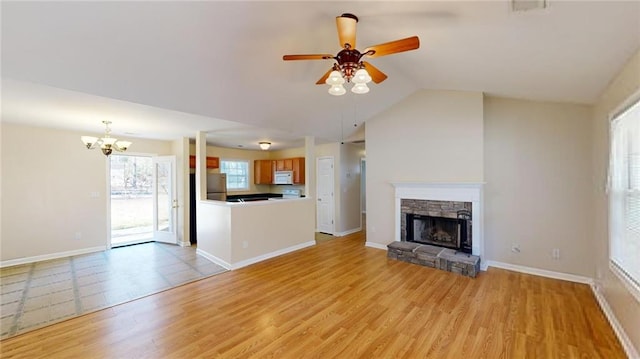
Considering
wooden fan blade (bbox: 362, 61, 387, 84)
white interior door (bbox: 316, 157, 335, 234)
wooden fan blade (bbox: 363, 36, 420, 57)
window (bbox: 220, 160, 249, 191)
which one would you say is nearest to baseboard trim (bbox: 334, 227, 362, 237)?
white interior door (bbox: 316, 157, 335, 234)

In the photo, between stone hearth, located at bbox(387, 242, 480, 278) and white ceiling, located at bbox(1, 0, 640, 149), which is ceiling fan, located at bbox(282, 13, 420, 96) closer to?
white ceiling, located at bbox(1, 0, 640, 149)

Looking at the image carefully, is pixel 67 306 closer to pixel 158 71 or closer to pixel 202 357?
pixel 202 357

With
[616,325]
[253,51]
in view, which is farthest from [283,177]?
[616,325]

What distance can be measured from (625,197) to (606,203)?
1.84ft

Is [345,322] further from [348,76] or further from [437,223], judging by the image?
[437,223]

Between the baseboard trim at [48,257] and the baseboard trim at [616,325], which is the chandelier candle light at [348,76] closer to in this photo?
the baseboard trim at [616,325]

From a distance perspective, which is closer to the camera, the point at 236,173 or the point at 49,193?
the point at 49,193

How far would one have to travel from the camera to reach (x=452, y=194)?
4562mm

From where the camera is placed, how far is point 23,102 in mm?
3256

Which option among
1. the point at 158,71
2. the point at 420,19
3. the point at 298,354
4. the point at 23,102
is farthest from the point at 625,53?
the point at 23,102

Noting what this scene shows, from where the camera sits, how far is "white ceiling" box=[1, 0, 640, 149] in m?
2.00

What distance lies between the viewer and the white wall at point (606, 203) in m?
2.16

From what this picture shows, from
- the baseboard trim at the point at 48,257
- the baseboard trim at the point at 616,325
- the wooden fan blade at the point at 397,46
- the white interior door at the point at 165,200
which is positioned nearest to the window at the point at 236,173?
the white interior door at the point at 165,200

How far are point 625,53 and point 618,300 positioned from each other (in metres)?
2.29
